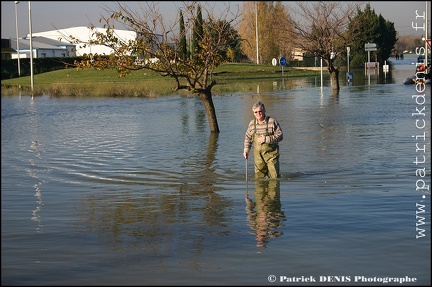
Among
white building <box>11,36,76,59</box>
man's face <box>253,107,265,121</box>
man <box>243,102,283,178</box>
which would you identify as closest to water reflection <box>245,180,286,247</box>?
man <box>243,102,283,178</box>

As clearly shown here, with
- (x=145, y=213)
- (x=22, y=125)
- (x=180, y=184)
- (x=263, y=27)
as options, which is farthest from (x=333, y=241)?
(x=263, y=27)

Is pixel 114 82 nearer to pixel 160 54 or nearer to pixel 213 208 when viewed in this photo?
pixel 160 54

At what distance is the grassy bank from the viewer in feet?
146

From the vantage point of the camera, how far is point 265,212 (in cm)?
1127

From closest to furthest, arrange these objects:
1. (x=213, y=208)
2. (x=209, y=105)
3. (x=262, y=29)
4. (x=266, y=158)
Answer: (x=213, y=208), (x=266, y=158), (x=209, y=105), (x=262, y=29)

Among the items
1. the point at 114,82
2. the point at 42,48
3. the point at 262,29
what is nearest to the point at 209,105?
the point at 114,82

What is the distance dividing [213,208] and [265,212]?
2.86ft

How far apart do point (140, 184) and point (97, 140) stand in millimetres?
7745

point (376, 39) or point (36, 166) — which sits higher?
point (376, 39)

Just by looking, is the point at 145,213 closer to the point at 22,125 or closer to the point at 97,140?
the point at 97,140

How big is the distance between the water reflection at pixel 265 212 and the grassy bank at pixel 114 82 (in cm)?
1848

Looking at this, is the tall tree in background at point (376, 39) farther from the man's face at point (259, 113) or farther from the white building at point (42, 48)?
the man's face at point (259, 113)

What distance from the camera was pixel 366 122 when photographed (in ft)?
81.5

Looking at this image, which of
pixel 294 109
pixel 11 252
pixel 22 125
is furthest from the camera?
pixel 294 109
